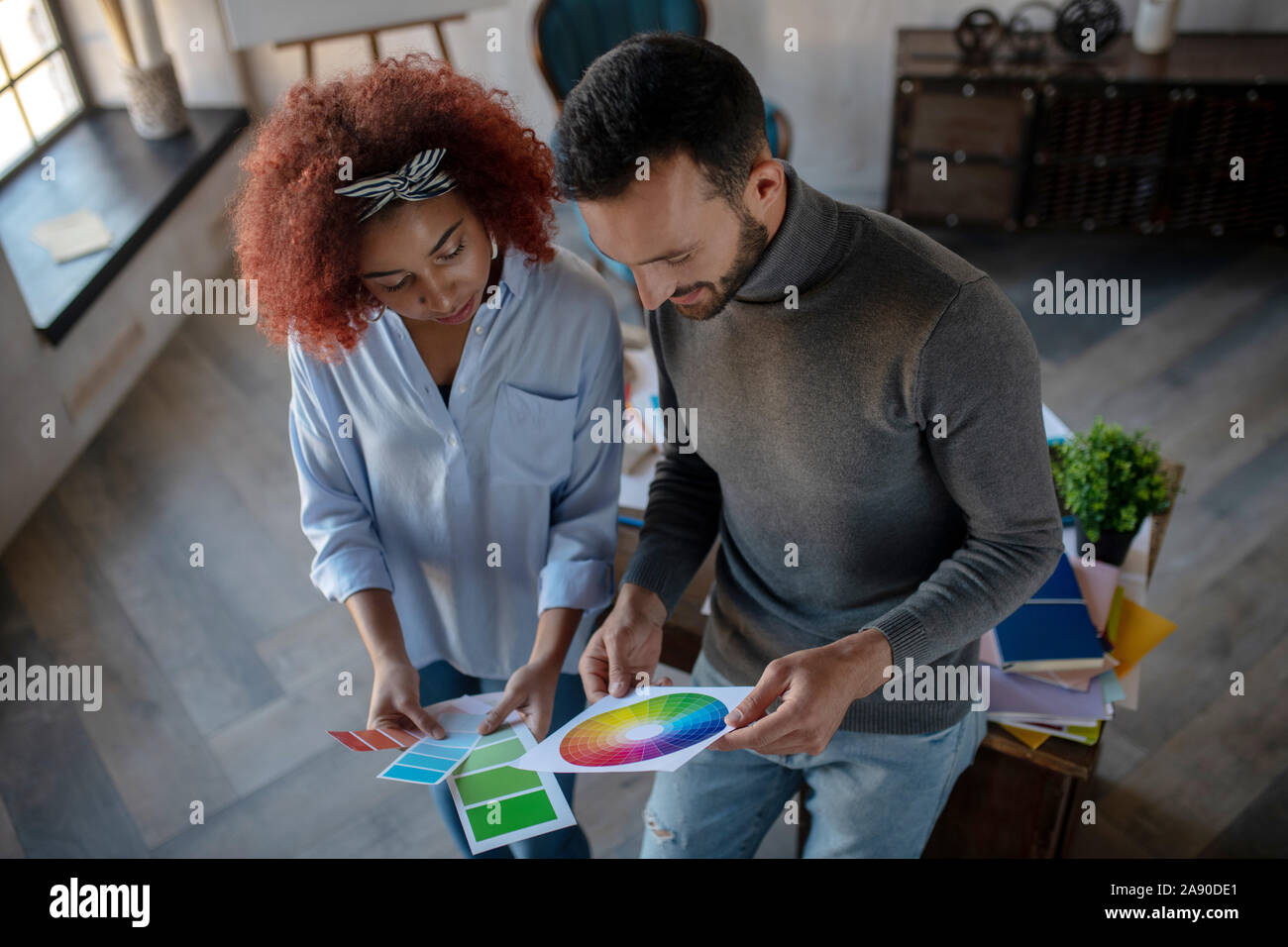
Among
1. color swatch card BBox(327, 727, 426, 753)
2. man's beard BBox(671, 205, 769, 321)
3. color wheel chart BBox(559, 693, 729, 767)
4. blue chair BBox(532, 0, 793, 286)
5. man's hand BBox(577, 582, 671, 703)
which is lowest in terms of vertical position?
color swatch card BBox(327, 727, 426, 753)

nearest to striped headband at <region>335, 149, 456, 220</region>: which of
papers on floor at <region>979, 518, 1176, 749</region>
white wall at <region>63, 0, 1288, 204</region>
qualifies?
papers on floor at <region>979, 518, 1176, 749</region>

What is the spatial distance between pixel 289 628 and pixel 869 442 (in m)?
2.10

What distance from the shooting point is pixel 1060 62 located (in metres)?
3.89

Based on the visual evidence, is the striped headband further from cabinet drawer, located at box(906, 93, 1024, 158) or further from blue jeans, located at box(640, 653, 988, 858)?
cabinet drawer, located at box(906, 93, 1024, 158)

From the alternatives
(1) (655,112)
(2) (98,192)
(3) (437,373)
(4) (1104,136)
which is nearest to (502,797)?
(3) (437,373)

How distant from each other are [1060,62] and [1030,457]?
10.5 ft

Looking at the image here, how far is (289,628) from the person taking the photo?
2936 millimetres

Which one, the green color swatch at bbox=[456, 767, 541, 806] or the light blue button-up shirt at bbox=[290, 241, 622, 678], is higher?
the light blue button-up shirt at bbox=[290, 241, 622, 678]

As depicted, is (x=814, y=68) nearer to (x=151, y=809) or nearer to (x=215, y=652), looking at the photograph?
(x=215, y=652)

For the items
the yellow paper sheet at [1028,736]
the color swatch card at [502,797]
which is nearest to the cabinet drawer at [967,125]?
the yellow paper sheet at [1028,736]

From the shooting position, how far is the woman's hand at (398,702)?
148cm

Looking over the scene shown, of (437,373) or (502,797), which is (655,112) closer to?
(437,373)

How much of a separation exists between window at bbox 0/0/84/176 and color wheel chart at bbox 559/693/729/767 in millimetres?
3573

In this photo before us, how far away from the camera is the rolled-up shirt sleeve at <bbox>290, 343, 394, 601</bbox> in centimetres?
157
